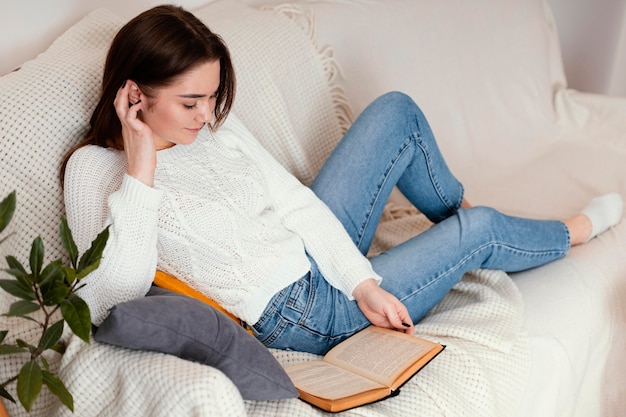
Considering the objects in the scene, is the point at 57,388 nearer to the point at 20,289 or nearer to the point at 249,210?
the point at 20,289

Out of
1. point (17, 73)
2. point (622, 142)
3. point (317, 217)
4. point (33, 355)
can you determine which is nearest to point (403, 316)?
point (317, 217)

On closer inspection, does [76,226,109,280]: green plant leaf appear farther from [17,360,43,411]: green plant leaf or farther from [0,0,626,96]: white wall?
[0,0,626,96]: white wall

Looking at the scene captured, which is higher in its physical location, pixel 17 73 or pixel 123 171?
pixel 17 73

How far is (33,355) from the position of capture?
41.7 inches

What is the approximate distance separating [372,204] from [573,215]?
0.64 m

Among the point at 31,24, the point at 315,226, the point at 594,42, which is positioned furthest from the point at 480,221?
the point at 594,42

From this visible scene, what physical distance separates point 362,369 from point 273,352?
0.21 metres

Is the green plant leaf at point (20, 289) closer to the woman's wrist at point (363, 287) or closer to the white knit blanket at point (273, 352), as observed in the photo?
the white knit blanket at point (273, 352)

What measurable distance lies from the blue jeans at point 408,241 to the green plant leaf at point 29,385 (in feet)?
1.63

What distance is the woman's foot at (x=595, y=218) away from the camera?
1817mm

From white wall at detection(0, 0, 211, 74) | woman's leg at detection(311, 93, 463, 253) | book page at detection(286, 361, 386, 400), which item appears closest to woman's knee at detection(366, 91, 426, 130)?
woman's leg at detection(311, 93, 463, 253)

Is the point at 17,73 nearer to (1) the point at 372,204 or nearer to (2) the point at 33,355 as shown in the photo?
(2) the point at 33,355

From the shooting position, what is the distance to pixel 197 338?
1141 mm

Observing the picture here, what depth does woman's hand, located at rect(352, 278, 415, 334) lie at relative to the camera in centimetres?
148
